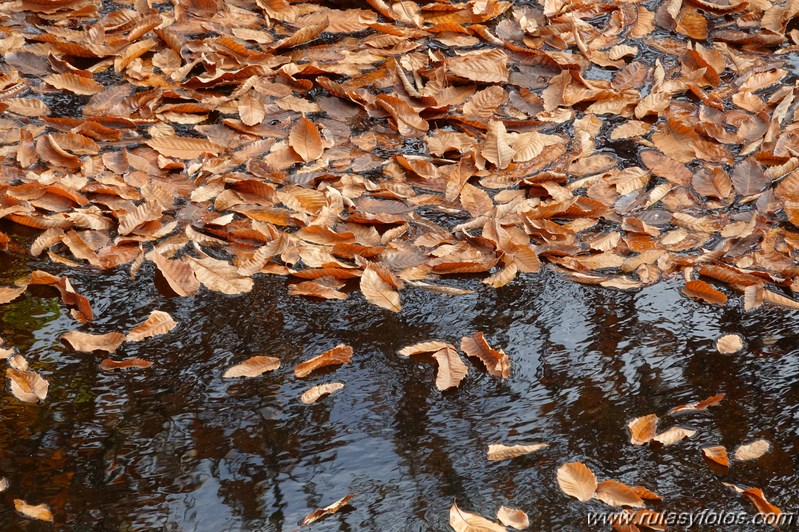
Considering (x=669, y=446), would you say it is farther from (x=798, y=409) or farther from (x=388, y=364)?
(x=388, y=364)

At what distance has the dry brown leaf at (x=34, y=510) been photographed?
76.9 inches

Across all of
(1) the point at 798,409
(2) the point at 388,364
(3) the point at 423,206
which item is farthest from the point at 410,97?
(1) the point at 798,409

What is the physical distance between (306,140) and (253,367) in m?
1.19

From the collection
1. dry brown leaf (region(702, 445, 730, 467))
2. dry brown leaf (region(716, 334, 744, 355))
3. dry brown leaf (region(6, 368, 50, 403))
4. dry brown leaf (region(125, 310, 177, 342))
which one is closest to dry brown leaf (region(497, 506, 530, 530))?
dry brown leaf (region(702, 445, 730, 467))

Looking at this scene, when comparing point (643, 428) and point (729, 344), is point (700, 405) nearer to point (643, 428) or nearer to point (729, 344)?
point (643, 428)

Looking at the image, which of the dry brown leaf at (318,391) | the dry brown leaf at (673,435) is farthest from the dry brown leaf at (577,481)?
the dry brown leaf at (318,391)

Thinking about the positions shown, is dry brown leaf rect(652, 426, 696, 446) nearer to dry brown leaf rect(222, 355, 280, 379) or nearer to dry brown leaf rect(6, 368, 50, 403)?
dry brown leaf rect(222, 355, 280, 379)

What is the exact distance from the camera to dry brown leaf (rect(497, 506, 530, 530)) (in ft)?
6.41

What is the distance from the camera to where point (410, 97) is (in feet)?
11.6

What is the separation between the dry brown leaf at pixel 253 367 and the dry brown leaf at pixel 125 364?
0.24 metres

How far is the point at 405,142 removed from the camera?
336cm

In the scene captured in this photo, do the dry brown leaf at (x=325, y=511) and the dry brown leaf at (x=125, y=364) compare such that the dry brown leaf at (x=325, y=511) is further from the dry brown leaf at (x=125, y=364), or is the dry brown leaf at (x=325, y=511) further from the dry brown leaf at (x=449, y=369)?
the dry brown leaf at (x=125, y=364)

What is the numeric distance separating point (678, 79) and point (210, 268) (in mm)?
2303

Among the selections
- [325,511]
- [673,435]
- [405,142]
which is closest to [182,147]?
[405,142]
